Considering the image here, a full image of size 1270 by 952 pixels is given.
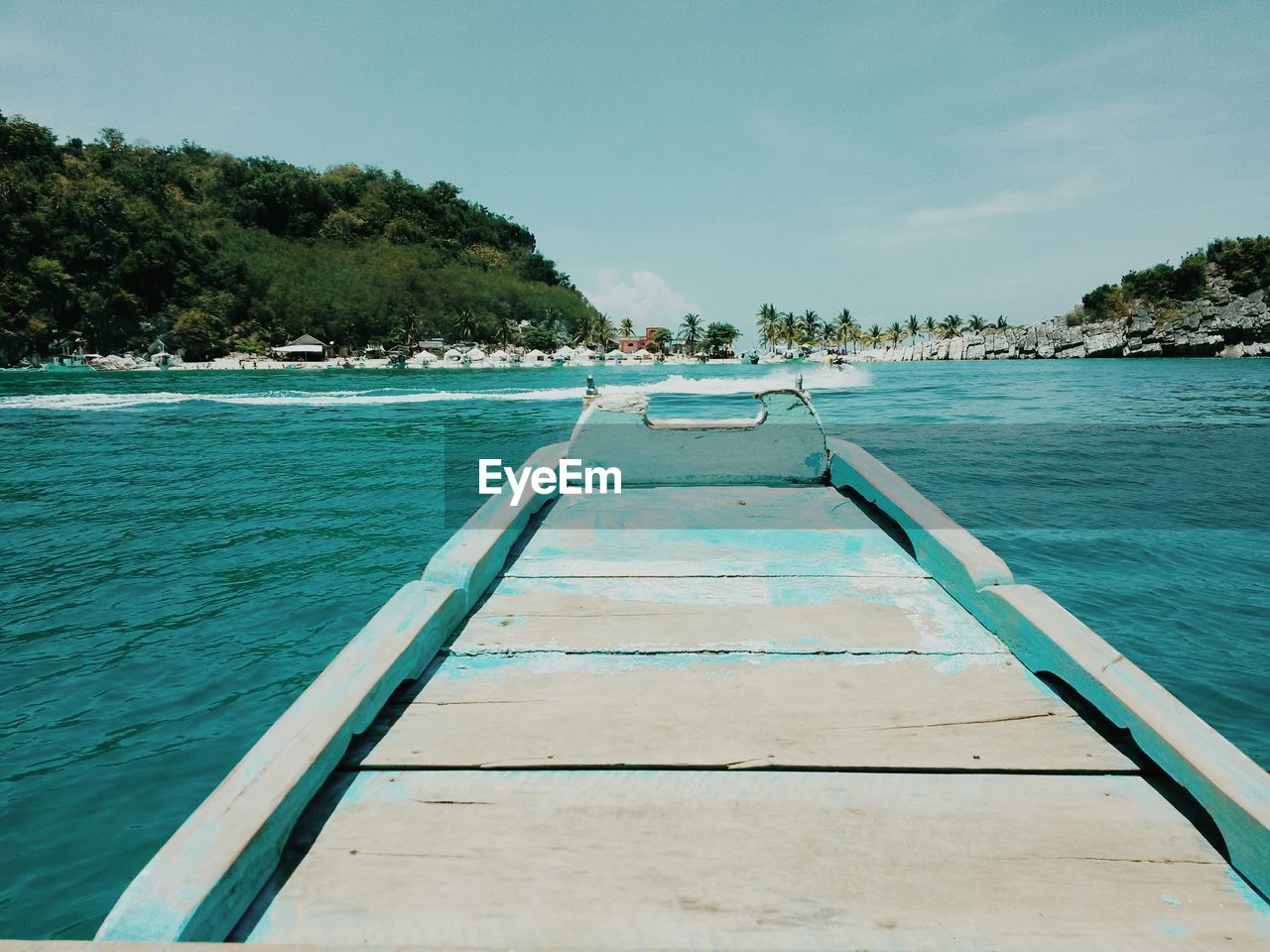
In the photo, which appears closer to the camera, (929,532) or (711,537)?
(929,532)

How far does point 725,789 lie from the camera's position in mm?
1598

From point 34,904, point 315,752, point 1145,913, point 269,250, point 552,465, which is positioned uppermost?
point 269,250

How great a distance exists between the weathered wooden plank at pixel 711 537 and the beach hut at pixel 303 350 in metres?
102

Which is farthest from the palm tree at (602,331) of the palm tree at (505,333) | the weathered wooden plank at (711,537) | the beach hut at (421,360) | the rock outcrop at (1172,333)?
the weathered wooden plank at (711,537)

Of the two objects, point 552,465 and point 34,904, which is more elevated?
point 552,465

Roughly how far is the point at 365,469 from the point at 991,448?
46.8ft

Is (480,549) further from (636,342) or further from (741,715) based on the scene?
(636,342)

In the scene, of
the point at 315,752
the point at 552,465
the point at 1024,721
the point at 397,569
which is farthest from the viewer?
the point at 397,569

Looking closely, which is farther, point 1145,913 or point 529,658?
point 529,658

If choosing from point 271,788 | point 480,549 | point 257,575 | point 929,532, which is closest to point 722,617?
point 480,549

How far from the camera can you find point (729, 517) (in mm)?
3955

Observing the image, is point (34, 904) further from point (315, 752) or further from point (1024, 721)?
point (1024, 721)

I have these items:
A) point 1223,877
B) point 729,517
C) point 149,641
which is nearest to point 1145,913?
point 1223,877

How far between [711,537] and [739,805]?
212 cm
